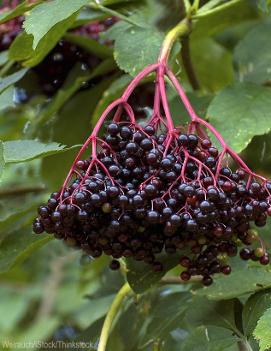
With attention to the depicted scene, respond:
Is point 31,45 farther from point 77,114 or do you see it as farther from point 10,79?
point 77,114

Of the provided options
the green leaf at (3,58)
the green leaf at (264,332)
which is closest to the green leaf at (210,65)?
the green leaf at (3,58)

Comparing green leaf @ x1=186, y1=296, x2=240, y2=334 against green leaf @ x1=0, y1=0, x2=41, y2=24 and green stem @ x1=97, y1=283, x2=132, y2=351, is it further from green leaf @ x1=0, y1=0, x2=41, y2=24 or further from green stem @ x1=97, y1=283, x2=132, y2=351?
green leaf @ x1=0, y1=0, x2=41, y2=24

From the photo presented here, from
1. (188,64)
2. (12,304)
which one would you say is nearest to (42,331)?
(12,304)

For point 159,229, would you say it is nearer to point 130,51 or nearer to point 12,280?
point 130,51

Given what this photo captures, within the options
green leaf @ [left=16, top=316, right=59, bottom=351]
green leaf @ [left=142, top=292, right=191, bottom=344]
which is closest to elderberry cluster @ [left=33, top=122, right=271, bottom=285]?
green leaf @ [left=142, top=292, right=191, bottom=344]

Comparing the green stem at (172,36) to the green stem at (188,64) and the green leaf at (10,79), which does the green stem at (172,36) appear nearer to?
the green stem at (188,64)

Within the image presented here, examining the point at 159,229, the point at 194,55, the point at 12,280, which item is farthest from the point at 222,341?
the point at 12,280

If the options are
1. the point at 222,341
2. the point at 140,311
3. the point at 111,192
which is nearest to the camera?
the point at 111,192
